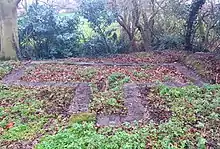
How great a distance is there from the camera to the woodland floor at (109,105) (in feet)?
16.0

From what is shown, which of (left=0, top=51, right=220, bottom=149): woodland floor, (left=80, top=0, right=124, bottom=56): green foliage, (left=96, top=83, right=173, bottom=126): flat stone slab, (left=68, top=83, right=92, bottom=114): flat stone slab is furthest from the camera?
(left=80, top=0, right=124, bottom=56): green foliage

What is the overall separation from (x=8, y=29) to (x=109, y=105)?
600 centimetres

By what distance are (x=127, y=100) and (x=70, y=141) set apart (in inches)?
80.0

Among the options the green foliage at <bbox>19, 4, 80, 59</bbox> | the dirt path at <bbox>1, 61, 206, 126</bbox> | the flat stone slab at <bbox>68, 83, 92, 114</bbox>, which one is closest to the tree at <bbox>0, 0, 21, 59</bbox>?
the green foliage at <bbox>19, 4, 80, 59</bbox>

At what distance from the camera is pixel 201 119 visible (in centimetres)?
552

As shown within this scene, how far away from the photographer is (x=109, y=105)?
6.14 meters

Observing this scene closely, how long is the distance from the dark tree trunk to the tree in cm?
569

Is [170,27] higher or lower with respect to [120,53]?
higher

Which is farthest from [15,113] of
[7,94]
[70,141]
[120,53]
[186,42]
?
[186,42]

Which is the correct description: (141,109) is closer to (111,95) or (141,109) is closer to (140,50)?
(111,95)

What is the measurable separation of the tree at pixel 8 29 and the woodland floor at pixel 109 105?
1.15m

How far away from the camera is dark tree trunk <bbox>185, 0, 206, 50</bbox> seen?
1091cm

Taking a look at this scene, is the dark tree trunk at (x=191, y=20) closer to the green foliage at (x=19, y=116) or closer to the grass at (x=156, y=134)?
the grass at (x=156, y=134)

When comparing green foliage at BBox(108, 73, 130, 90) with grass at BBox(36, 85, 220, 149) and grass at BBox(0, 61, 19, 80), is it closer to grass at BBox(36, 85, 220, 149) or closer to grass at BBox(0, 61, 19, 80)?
grass at BBox(36, 85, 220, 149)
